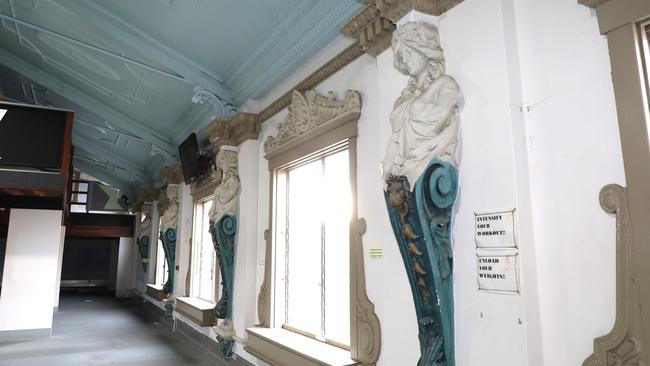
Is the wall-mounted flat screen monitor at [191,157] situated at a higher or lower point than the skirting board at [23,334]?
higher

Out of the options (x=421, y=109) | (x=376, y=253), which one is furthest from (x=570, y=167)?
(x=376, y=253)

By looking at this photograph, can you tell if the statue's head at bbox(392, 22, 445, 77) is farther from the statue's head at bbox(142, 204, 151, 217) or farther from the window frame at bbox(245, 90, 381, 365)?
the statue's head at bbox(142, 204, 151, 217)

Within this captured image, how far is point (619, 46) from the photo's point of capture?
1732mm

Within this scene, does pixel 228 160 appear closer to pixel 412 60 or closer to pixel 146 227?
pixel 412 60

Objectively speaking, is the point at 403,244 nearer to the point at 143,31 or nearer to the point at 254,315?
the point at 254,315

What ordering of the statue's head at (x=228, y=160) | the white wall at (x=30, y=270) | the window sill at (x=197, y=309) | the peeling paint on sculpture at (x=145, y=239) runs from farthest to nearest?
the peeling paint on sculpture at (x=145, y=239), the white wall at (x=30, y=270), the window sill at (x=197, y=309), the statue's head at (x=228, y=160)

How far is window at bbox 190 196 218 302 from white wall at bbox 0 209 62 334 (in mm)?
2692

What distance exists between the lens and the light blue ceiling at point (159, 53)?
3.80 meters

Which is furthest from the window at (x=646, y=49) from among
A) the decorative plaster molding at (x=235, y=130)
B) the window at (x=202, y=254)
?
the window at (x=202, y=254)

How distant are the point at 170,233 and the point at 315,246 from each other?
4.71 m

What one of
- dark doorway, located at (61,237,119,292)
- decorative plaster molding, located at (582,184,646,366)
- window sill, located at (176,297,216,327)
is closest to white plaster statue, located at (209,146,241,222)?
window sill, located at (176,297,216,327)

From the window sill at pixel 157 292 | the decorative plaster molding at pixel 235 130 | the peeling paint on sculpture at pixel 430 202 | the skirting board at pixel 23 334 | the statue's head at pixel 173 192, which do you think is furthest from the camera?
the window sill at pixel 157 292

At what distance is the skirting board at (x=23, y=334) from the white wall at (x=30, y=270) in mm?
52

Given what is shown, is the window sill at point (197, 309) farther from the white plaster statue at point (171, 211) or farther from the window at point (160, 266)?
the window at point (160, 266)
